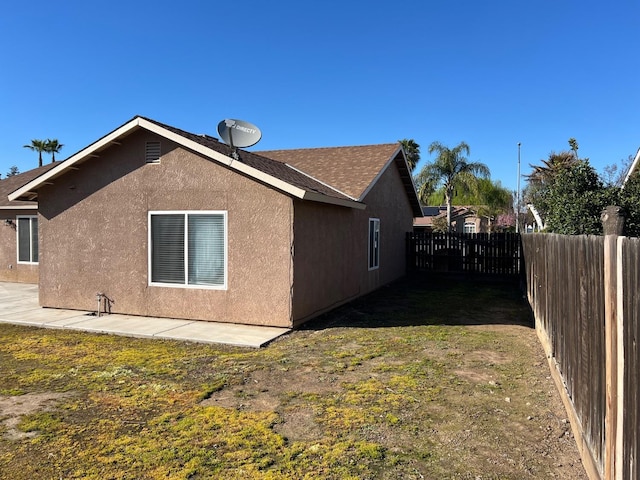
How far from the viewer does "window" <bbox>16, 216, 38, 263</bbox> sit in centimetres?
1549

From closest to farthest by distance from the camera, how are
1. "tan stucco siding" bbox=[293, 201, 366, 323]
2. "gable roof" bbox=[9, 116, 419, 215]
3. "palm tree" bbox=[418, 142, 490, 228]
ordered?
"gable roof" bbox=[9, 116, 419, 215], "tan stucco siding" bbox=[293, 201, 366, 323], "palm tree" bbox=[418, 142, 490, 228]

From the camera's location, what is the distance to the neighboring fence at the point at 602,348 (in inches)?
97.3

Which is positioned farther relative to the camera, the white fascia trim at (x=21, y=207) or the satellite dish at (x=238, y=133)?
the white fascia trim at (x=21, y=207)

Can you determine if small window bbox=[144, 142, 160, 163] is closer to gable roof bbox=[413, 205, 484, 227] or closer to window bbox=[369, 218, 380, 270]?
window bbox=[369, 218, 380, 270]

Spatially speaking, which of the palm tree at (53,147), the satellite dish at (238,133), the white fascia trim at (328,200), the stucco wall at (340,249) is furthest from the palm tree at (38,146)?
the white fascia trim at (328,200)

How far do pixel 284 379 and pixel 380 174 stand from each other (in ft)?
30.2

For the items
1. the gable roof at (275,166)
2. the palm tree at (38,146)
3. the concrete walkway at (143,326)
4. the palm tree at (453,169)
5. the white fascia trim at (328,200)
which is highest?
the palm tree at (38,146)

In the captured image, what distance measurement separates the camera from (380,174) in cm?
1402

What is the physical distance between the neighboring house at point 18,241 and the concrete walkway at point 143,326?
204 inches

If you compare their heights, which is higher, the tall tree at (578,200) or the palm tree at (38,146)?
the palm tree at (38,146)

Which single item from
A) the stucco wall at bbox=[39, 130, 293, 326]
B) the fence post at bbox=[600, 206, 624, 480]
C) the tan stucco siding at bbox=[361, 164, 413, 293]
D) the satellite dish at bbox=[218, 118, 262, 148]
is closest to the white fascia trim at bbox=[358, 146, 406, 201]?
the tan stucco siding at bbox=[361, 164, 413, 293]

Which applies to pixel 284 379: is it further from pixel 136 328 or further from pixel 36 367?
pixel 136 328

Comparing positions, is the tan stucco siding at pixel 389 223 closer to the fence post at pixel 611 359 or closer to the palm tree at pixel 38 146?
the fence post at pixel 611 359

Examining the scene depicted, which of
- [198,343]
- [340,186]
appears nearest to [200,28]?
[340,186]
